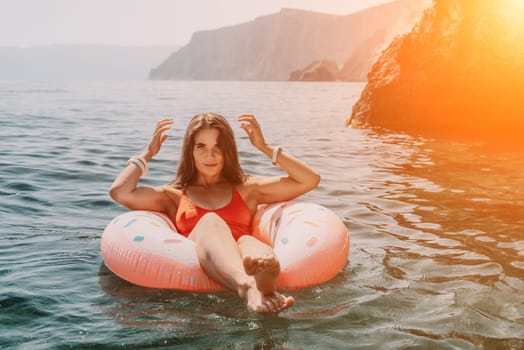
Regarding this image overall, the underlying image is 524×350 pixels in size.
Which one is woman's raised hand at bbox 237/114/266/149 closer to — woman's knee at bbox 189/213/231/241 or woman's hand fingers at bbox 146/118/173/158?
woman's hand fingers at bbox 146/118/173/158

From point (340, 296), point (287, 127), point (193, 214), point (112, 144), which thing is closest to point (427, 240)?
point (340, 296)

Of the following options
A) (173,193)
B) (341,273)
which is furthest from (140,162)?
(341,273)

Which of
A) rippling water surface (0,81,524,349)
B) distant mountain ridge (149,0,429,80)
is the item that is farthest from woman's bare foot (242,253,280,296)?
distant mountain ridge (149,0,429,80)

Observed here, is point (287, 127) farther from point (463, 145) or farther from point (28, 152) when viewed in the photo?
point (28, 152)

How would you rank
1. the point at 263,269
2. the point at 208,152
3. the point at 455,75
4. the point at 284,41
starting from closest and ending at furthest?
the point at 263,269, the point at 208,152, the point at 455,75, the point at 284,41

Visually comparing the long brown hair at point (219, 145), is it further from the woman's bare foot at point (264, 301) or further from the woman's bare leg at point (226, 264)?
the woman's bare foot at point (264, 301)

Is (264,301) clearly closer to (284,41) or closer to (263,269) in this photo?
(263,269)

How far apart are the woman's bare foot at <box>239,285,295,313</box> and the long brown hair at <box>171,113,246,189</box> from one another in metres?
1.49

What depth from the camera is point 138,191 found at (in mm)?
4883

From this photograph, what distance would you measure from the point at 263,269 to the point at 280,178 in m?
1.73

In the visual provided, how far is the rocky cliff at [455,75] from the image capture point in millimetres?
14391

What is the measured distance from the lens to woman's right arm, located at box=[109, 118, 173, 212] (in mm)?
4777

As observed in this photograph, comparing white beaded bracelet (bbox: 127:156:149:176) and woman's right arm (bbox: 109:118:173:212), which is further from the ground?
white beaded bracelet (bbox: 127:156:149:176)

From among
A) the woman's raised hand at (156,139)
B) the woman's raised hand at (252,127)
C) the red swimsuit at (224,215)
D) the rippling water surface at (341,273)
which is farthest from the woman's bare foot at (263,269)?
the woman's raised hand at (156,139)
